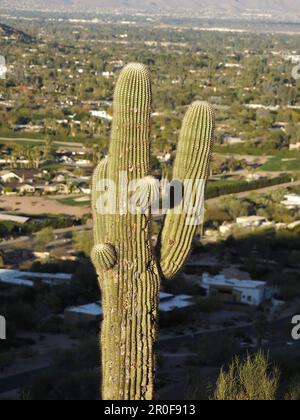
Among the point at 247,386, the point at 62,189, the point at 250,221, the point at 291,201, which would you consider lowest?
the point at 62,189

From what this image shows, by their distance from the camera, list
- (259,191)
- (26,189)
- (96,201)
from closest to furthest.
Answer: (96,201) < (26,189) < (259,191)

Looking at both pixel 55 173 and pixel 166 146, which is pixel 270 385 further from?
pixel 166 146

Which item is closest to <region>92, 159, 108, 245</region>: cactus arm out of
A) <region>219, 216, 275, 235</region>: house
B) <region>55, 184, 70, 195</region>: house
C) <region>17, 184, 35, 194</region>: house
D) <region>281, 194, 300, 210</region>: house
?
<region>219, 216, 275, 235</region>: house

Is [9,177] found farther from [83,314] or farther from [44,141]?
[83,314]

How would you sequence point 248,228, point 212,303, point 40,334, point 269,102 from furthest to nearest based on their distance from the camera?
point 269,102
point 248,228
point 212,303
point 40,334

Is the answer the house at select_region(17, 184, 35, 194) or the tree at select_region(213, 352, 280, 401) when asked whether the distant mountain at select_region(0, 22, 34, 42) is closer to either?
the house at select_region(17, 184, 35, 194)

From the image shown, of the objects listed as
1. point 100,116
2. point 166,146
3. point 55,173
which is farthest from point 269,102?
point 55,173

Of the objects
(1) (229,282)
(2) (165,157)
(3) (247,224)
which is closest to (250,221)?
(3) (247,224)
